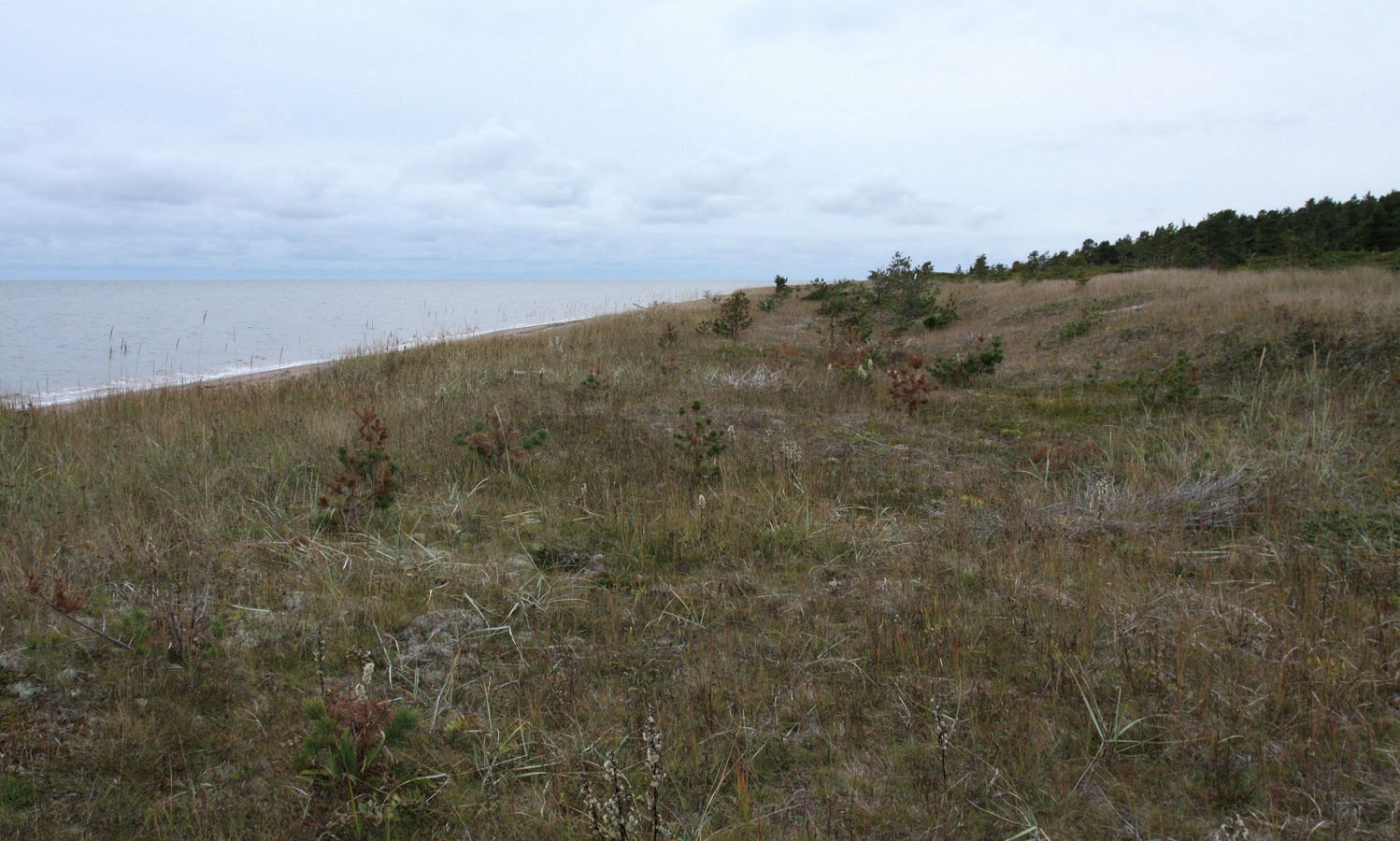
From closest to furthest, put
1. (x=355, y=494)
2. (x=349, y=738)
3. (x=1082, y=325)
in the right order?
(x=349, y=738)
(x=355, y=494)
(x=1082, y=325)

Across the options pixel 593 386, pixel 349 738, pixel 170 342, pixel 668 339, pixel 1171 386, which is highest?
pixel 170 342

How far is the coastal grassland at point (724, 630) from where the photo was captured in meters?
2.10

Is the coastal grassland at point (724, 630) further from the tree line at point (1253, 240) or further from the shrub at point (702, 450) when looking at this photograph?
the tree line at point (1253, 240)

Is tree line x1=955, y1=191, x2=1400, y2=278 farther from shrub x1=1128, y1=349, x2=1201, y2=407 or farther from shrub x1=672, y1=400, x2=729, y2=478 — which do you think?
shrub x1=672, y1=400, x2=729, y2=478

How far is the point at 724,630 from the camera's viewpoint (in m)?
3.12

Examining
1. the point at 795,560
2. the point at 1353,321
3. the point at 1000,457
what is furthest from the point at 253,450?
the point at 1353,321

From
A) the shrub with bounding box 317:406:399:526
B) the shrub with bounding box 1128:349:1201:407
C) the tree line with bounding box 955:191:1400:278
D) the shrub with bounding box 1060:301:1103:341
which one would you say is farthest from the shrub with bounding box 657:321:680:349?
the tree line with bounding box 955:191:1400:278

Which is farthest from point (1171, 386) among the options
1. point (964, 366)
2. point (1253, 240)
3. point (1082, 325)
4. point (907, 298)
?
point (1253, 240)

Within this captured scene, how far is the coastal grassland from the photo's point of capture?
2100mm

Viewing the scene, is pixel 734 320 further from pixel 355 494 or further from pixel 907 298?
pixel 355 494

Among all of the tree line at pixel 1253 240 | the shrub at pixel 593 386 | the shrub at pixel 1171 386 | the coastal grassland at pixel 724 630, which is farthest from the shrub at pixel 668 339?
the tree line at pixel 1253 240

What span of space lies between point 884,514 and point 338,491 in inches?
139

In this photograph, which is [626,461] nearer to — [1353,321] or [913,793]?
[913,793]

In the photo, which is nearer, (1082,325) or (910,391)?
(910,391)
